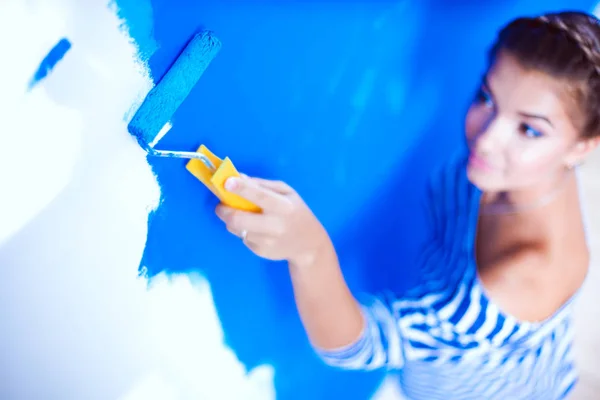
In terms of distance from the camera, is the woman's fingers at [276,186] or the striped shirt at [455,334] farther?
the striped shirt at [455,334]

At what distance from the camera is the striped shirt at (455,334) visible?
0.71 m

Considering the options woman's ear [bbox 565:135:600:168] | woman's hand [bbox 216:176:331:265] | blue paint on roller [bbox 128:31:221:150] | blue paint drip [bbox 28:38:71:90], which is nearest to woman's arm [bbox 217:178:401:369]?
woman's hand [bbox 216:176:331:265]

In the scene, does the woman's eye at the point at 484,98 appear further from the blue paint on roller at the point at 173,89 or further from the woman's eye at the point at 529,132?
the blue paint on roller at the point at 173,89

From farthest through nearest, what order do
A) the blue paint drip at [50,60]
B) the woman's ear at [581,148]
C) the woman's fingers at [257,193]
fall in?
the woman's ear at [581,148] → the woman's fingers at [257,193] → the blue paint drip at [50,60]

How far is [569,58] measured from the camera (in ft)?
1.97

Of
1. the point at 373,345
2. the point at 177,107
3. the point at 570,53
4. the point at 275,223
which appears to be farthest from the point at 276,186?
the point at 570,53

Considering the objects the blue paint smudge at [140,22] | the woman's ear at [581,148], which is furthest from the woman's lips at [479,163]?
the blue paint smudge at [140,22]

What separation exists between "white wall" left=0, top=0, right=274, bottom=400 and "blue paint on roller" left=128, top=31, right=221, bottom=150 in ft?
0.05

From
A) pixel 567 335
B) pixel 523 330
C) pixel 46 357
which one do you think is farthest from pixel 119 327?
pixel 567 335

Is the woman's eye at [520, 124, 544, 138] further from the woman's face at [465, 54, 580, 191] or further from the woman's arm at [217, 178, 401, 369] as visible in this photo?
the woman's arm at [217, 178, 401, 369]

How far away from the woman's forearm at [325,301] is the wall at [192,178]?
0.16 ft

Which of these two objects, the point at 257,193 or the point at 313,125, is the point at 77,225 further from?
the point at 313,125

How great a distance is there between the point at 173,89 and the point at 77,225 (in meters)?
0.16

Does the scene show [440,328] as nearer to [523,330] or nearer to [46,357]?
[523,330]
